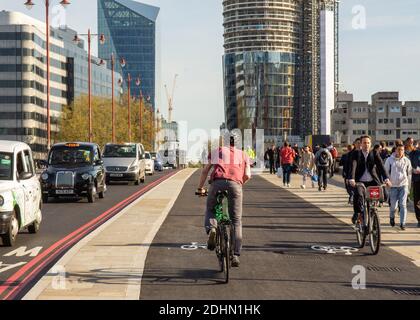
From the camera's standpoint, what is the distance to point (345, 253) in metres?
11.8

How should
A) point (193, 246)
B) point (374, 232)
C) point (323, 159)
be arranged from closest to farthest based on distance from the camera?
point (374, 232) < point (193, 246) < point (323, 159)

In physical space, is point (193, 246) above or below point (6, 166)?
below

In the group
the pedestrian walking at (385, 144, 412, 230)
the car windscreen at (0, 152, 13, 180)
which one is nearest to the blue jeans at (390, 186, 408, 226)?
the pedestrian walking at (385, 144, 412, 230)

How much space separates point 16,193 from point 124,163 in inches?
813

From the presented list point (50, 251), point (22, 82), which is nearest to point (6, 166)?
point (50, 251)

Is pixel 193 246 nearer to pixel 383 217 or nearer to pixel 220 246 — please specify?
pixel 220 246

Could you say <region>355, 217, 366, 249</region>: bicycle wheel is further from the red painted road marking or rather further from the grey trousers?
the red painted road marking

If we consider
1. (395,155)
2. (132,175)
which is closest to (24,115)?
(132,175)

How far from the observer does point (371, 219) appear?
11.9 m

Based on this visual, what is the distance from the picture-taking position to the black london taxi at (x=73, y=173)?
2198 cm

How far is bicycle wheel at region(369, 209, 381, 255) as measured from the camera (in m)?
11.5

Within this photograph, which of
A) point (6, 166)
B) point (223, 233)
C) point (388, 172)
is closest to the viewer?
point (223, 233)

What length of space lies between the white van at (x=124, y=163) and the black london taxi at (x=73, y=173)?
8.99m
